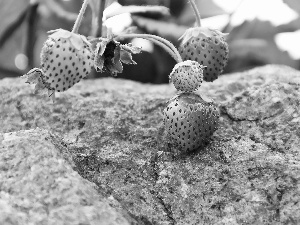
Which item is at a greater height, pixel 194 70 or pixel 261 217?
pixel 194 70

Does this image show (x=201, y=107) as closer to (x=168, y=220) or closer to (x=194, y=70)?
(x=194, y=70)

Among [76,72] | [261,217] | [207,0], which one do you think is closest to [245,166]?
[261,217]

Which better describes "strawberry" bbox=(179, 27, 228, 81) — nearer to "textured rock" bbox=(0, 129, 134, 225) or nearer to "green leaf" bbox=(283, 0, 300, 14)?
"textured rock" bbox=(0, 129, 134, 225)

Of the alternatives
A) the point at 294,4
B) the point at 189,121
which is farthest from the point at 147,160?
the point at 294,4

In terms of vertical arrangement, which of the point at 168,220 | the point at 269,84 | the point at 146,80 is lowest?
the point at 146,80

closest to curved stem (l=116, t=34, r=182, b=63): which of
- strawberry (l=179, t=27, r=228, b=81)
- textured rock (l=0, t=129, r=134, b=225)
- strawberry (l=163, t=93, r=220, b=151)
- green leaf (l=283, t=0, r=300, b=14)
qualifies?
strawberry (l=179, t=27, r=228, b=81)

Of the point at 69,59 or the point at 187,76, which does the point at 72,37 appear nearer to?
the point at 69,59
